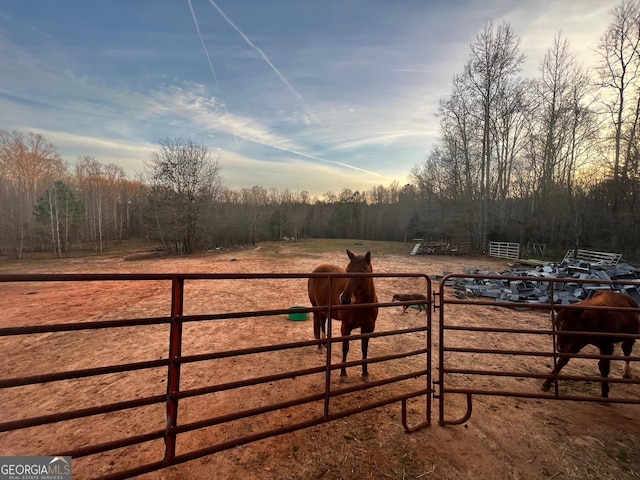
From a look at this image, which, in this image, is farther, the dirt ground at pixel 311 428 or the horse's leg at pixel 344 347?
the horse's leg at pixel 344 347

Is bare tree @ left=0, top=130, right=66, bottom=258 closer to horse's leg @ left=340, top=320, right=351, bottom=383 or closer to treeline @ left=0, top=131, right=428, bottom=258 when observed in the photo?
treeline @ left=0, top=131, right=428, bottom=258

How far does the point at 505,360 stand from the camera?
4.60m

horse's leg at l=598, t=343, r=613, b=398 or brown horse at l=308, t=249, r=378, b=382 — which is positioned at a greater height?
brown horse at l=308, t=249, r=378, b=382

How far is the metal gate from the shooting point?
2.73 meters

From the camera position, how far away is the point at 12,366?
4152mm

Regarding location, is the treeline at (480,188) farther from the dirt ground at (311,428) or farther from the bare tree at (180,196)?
the dirt ground at (311,428)

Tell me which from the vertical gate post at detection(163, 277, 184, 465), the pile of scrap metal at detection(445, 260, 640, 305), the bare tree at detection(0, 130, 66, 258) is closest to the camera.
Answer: the vertical gate post at detection(163, 277, 184, 465)

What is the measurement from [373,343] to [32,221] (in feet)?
104

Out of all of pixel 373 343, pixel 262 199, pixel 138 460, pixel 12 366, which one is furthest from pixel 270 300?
pixel 262 199

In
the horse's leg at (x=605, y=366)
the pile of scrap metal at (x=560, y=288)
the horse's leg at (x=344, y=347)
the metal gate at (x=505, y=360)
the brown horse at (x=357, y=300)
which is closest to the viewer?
the metal gate at (x=505, y=360)

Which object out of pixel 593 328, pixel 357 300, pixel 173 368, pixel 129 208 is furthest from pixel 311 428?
pixel 129 208

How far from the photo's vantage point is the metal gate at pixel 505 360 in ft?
8.96

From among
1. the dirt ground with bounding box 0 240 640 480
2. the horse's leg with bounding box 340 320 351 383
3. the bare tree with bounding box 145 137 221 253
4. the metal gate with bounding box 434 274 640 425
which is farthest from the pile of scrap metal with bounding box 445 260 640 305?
the bare tree with bounding box 145 137 221 253

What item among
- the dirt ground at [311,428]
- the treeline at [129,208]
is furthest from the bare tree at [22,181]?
the dirt ground at [311,428]
